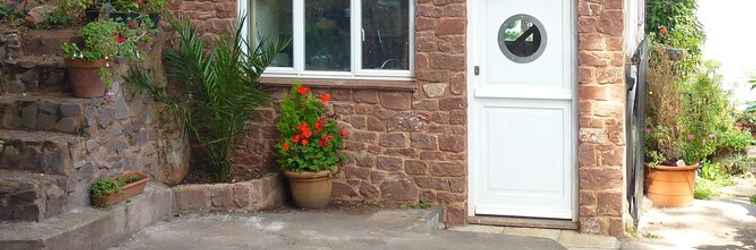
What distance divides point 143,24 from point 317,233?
218cm

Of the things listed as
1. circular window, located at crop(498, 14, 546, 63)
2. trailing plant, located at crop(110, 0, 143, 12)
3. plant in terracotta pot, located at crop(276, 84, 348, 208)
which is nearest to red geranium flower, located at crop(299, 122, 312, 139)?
plant in terracotta pot, located at crop(276, 84, 348, 208)

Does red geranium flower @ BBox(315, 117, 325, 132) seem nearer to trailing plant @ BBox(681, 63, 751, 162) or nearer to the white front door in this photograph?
the white front door

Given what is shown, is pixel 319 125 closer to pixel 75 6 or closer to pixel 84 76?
pixel 84 76

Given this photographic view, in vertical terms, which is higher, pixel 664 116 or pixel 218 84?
pixel 218 84

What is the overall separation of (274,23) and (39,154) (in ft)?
8.68

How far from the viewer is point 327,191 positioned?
837cm

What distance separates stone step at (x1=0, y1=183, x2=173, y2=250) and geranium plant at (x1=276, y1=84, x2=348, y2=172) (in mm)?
1077

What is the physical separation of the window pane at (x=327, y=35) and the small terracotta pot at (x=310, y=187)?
3.17 ft

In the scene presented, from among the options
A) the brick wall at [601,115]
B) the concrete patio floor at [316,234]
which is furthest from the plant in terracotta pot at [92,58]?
the brick wall at [601,115]

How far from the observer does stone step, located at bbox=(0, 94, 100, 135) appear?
6.93 meters

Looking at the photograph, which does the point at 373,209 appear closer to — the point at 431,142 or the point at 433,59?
the point at 431,142

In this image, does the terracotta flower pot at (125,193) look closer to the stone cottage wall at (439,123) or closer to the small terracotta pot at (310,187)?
the small terracotta pot at (310,187)

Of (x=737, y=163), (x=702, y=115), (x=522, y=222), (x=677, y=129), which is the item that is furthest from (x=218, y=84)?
(x=737, y=163)

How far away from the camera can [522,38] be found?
8094mm
